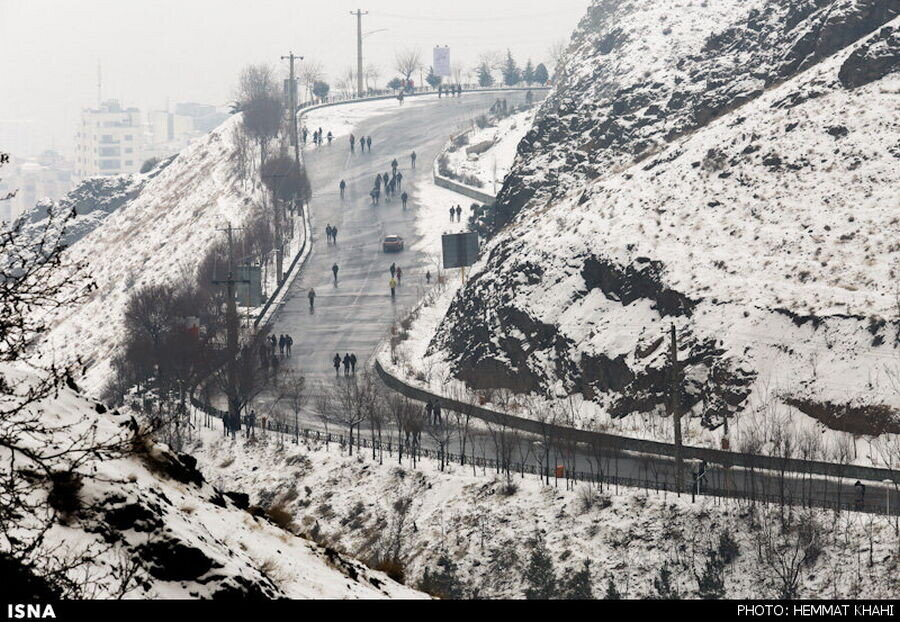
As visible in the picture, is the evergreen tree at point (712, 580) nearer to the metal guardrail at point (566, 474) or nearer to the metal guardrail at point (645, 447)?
the metal guardrail at point (566, 474)

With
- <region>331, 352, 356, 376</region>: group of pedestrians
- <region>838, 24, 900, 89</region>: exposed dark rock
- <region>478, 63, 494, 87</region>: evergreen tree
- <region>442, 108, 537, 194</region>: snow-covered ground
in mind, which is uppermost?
<region>478, 63, 494, 87</region>: evergreen tree

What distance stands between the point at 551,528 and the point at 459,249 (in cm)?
3166

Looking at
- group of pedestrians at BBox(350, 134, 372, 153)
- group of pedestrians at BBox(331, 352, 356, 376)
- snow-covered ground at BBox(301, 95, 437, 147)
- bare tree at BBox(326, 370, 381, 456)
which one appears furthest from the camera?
snow-covered ground at BBox(301, 95, 437, 147)

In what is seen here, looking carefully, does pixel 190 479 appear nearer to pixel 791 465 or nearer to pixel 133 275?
pixel 791 465

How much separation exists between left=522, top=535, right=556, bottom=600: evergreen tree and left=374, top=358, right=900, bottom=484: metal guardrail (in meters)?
7.29

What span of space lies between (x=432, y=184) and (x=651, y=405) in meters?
51.4

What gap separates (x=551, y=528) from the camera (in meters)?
43.3

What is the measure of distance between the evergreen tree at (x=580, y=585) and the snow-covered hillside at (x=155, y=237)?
137ft

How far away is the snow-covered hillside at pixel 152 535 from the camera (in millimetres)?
15125

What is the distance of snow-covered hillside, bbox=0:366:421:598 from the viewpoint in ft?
49.6

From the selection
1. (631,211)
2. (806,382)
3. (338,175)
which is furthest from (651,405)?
(338,175)

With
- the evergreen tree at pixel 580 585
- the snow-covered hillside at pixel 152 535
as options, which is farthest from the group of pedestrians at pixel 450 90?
the snow-covered hillside at pixel 152 535

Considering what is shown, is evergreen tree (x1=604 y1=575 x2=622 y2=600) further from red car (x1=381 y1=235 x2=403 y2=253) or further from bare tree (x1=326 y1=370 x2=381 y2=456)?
red car (x1=381 y1=235 x2=403 y2=253)

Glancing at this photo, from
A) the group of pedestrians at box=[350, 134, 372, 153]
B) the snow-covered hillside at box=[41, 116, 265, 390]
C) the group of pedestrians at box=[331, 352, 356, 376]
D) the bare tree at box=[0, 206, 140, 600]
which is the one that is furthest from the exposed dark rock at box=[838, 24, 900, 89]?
the bare tree at box=[0, 206, 140, 600]
